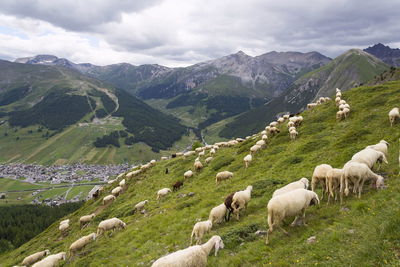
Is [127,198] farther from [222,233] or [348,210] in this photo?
[348,210]

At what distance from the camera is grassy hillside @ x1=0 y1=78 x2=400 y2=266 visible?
11312mm

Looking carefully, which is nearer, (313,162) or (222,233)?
(222,233)

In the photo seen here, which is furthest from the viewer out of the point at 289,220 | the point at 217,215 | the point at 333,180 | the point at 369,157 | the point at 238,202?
the point at 238,202

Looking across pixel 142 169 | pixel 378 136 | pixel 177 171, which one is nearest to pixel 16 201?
pixel 142 169

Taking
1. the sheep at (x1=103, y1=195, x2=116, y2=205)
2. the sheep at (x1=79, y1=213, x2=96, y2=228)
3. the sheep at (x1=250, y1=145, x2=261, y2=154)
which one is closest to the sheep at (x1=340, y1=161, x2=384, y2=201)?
the sheep at (x1=250, y1=145, x2=261, y2=154)

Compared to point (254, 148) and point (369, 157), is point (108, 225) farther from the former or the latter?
point (369, 157)

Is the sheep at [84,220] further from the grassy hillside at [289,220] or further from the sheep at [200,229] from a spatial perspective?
the sheep at [200,229]

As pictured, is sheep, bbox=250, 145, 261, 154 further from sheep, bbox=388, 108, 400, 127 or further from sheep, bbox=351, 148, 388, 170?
sheep, bbox=351, 148, 388, 170

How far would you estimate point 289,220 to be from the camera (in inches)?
630

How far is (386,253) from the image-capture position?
30.2 feet

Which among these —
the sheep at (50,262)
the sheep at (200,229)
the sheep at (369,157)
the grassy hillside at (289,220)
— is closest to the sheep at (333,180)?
the grassy hillside at (289,220)

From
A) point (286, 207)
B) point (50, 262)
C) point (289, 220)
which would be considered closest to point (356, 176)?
point (289, 220)

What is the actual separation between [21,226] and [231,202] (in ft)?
389

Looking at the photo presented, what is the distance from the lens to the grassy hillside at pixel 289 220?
37.1 feet
